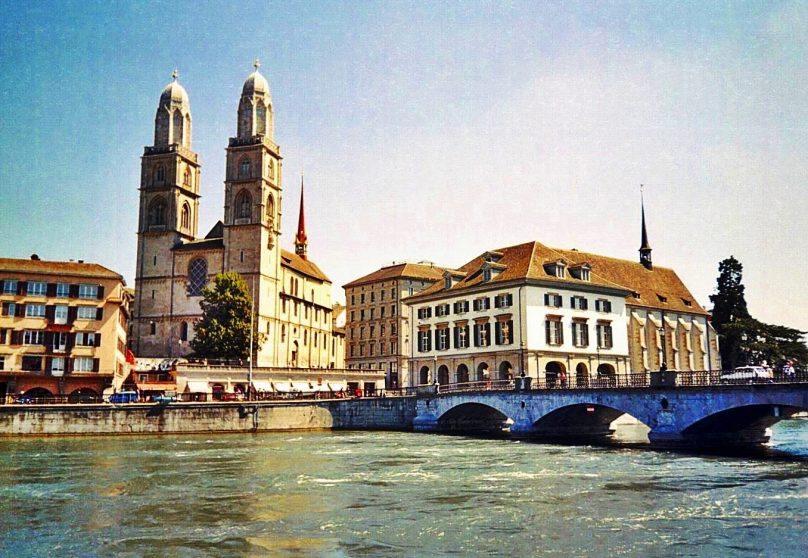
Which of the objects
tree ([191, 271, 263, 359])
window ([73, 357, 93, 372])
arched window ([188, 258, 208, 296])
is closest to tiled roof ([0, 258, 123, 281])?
window ([73, 357, 93, 372])

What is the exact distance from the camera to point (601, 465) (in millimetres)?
33844

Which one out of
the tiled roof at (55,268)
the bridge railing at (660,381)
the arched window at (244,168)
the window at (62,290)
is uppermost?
the arched window at (244,168)

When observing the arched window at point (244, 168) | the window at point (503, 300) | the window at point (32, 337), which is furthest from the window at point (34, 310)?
the window at point (503, 300)

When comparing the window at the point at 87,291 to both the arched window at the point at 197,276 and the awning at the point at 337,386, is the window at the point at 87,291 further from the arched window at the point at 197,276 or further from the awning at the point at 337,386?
the awning at the point at 337,386

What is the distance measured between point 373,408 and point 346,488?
3629 cm

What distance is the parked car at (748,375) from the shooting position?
126 ft

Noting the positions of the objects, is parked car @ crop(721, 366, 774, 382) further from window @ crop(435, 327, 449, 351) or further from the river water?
window @ crop(435, 327, 449, 351)

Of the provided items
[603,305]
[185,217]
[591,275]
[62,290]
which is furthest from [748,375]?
[185,217]

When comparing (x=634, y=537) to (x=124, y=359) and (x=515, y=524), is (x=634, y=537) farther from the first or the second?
(x=124, y=359)

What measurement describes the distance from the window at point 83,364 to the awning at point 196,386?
925 centimetres

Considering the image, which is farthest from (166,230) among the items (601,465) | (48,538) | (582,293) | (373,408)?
(48,538)

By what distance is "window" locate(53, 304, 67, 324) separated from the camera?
207 ft

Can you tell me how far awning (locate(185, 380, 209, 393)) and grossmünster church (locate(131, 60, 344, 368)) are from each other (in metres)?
14.2

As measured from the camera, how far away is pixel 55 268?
210 feet
